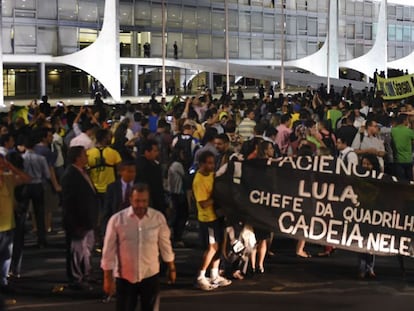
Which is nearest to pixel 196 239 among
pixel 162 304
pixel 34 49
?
pixel 162 304

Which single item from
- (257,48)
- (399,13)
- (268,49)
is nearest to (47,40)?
(257,48)

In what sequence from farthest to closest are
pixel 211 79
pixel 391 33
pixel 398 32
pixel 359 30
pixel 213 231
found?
pixel 398 32 < pixel 391 33 < pixel 359 30 < pixel 211 79 < pixel 213 231

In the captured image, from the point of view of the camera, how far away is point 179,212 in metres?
10.9

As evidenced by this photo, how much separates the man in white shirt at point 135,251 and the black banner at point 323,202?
218 cm

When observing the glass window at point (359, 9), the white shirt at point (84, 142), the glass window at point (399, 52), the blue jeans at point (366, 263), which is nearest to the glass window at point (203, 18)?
the glass window at point (359, 9)

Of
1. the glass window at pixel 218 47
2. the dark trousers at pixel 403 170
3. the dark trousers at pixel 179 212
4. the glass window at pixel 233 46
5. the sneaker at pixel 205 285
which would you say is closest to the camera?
the sneaker at pixel 205 285

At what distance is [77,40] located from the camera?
47688 mm

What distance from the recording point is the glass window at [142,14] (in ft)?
168

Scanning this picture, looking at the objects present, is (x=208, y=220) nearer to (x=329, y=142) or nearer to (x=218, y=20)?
(x=329, y=142)

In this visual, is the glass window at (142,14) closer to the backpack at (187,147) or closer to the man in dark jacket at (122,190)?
the backpack at (187,147)

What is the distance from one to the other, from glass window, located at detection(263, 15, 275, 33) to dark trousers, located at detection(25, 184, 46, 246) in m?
51.1

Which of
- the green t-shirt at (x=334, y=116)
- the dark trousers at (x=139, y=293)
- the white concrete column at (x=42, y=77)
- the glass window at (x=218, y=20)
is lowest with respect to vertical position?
the dark trousers at (x=139, y=293)

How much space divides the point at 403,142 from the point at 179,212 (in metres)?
4.11

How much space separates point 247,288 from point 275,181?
1230mm
